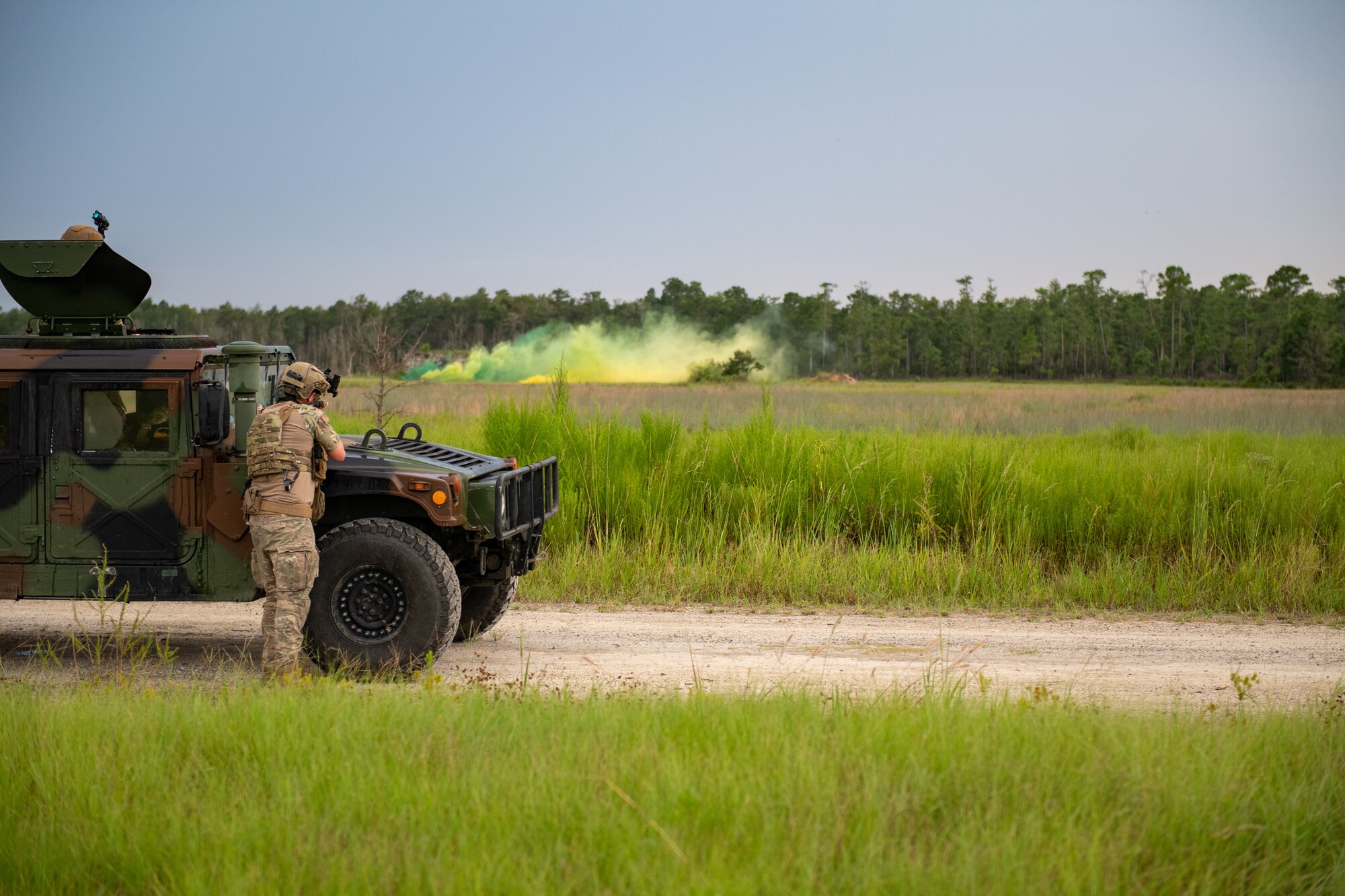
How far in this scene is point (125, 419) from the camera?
278 inches

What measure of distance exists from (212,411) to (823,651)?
4390 millimetres

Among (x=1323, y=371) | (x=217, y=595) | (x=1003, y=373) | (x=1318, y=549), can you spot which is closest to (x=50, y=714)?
(x=217, y=595)

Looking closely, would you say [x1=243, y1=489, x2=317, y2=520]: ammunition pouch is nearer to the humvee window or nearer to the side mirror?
the side mirror

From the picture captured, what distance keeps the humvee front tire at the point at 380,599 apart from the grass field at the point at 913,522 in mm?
3144

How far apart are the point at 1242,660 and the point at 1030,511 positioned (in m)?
4.30

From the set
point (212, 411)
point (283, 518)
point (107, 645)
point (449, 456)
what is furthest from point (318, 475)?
point (107, 645)

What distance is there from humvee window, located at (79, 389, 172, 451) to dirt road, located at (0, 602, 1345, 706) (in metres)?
1.51

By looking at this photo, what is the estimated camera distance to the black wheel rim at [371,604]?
6992 mm

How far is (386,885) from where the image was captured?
147 inches

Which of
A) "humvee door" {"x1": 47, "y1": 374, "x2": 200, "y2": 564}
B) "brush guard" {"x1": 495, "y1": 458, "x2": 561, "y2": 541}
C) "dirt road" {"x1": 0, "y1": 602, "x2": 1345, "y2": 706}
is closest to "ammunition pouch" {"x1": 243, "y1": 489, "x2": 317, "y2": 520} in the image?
"humvee door" {"x1": 47, "y1": 374, "x2": 200, "y2": 564}

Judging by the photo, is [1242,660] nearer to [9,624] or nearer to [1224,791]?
[1224,791]

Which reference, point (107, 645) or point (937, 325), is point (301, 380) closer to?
point (107, 645)

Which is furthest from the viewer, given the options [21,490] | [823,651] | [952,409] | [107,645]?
[952,409]

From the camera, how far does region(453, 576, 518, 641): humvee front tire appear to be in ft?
26.9
